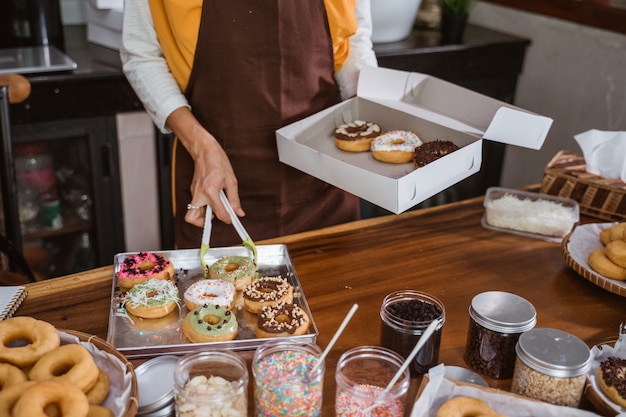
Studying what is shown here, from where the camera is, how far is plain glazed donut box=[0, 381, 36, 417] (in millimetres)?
865

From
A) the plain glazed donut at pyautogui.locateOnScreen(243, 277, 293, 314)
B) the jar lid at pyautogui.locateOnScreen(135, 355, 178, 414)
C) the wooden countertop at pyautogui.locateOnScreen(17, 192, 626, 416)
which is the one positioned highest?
the plain glazed donut at pyautogui.locateOnScreen(243, 277, 293, 314)

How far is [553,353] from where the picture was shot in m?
1.01

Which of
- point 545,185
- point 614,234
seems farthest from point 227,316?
point 545,185

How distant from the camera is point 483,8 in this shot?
130 inches

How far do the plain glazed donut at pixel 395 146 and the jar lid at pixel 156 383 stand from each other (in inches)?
29.7

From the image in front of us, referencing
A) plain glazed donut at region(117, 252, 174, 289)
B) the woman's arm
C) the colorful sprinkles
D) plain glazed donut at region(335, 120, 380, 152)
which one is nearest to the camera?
the colorful sprinkles

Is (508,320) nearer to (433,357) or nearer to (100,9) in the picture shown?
(433,357)

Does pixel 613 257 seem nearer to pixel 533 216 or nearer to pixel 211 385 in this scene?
pixel 533 216

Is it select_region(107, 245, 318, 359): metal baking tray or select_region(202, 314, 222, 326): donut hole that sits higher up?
select_region(202, 314, 222, 326): donut hole

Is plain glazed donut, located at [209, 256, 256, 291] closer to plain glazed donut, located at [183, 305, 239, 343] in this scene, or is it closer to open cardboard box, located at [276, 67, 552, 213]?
plain glazed donut, located at [183, 305, 239, 343]

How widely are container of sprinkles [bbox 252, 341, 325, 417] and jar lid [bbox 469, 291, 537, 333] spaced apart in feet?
0.94

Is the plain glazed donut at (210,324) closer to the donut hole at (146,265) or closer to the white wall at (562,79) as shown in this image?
the donut hole at (146,265)

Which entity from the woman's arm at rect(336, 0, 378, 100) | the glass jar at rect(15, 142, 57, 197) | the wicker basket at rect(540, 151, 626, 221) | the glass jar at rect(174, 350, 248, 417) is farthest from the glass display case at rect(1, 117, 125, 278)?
the glass jar at rect(174, 350, 248, 417)

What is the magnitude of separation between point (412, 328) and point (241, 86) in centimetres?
82
